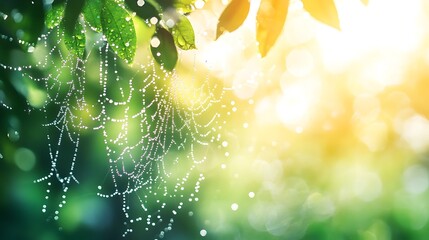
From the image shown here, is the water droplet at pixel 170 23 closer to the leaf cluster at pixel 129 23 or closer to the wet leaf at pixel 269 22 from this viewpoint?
the leaf cluster at pixel 129 23

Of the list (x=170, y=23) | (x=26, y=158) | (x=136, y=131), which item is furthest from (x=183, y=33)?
(x=136, y=131)

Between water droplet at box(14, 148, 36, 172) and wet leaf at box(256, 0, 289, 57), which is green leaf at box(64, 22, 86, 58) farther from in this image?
water droplet at box(14, 148, 36, 172)

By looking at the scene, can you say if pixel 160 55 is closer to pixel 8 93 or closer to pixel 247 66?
pixel 8 93

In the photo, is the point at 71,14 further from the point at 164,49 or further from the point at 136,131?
the point at 136,131

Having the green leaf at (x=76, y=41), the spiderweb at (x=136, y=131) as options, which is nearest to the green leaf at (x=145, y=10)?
the green leaf at (x=76, y=41)

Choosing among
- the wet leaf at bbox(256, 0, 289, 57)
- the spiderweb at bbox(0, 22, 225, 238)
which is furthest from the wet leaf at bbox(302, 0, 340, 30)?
the spiderweb at bbox(0, 22, 225, 238)
